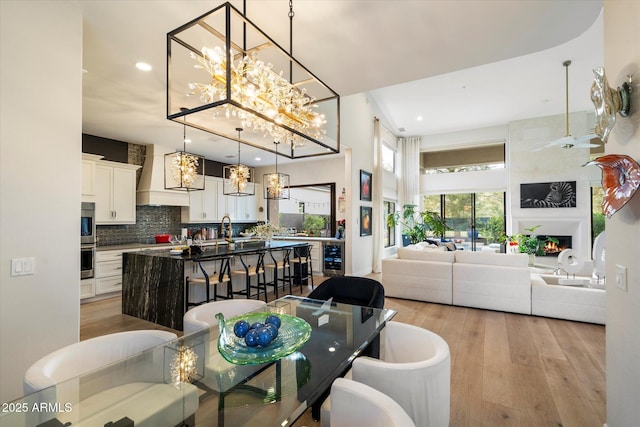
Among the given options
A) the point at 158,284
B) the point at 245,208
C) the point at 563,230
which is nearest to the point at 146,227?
the point at 245,208

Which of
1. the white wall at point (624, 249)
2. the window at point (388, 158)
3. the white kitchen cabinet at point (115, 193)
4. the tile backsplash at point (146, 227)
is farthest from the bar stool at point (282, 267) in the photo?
the window at point (388, 158)

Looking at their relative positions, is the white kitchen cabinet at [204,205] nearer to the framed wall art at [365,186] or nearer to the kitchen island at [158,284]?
the kitchen island at [158,284]

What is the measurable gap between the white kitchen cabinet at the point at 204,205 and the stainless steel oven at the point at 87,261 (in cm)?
219

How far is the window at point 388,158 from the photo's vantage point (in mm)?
8891

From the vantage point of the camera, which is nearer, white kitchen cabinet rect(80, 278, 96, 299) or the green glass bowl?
the green glass bowl

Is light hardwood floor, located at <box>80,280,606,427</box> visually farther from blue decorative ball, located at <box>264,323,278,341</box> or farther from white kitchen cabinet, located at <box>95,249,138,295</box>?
blue decorative ball, located at <box>264,323,278,341</box>

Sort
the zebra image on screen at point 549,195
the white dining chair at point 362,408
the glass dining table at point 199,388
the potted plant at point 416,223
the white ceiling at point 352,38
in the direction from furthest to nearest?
1. the potted plant at point 416,223
2. the zebra image on screen at point 549,195
3. the white ceiling at point 352,38
4. the glass dining table at point 199,388
5. the white dining chair at point 362,408

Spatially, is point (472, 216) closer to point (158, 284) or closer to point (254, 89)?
point (158, 284)

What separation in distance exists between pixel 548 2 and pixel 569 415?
3.01 meters

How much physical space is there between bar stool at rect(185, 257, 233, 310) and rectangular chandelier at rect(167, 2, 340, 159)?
7.08 feet

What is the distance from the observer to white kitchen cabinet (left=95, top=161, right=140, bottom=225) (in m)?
5.16

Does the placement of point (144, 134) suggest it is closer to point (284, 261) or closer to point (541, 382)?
point (284, 261)

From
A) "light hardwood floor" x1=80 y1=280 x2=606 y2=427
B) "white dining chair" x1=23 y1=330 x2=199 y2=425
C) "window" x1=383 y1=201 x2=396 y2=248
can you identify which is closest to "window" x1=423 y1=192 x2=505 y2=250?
"window" x1=383 y1=201 x2=396 y2=248

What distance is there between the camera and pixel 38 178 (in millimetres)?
1839
